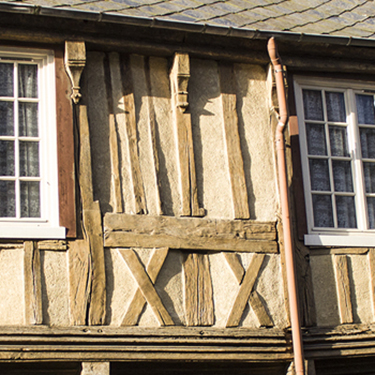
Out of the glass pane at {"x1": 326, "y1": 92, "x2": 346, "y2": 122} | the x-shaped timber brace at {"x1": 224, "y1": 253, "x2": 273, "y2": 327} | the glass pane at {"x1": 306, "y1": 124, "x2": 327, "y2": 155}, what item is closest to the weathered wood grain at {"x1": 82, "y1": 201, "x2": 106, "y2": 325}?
the x-shaped timber brace at {"x1": 224, "y1": 253, "x2": 273, "y2": 327}

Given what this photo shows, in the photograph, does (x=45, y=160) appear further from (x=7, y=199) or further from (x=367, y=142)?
(x=367, y=142)

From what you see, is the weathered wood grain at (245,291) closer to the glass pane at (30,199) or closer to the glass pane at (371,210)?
the glass pane at (371,210)

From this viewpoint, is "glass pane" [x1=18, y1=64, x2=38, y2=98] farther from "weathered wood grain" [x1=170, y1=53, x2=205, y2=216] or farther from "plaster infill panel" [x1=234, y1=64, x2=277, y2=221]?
"plaster infill panel" [x1=234, y1=64, x2=277, y2=221]

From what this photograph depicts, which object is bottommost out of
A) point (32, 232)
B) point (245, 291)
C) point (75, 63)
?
point (245, 291)

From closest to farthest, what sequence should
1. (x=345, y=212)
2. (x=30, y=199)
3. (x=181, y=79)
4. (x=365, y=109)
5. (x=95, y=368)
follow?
(x=95, y=368)
(x=30, y=199)
(x=181, y=79)
(x=345, y=212)
(x=365, y=109)

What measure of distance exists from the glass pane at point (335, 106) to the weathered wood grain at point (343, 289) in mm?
1482

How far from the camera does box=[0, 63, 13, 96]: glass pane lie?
7.05 metres

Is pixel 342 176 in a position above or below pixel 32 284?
above

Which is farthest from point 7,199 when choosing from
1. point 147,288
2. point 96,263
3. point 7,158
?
point 147,288

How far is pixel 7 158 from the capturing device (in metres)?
6.88

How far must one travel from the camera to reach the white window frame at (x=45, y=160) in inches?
260

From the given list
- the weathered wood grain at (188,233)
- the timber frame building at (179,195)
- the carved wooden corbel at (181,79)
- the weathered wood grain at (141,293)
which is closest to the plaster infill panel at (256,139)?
the timber frame building at (179,195)

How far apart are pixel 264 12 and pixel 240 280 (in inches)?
113

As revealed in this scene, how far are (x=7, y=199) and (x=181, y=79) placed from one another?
6.50ft
